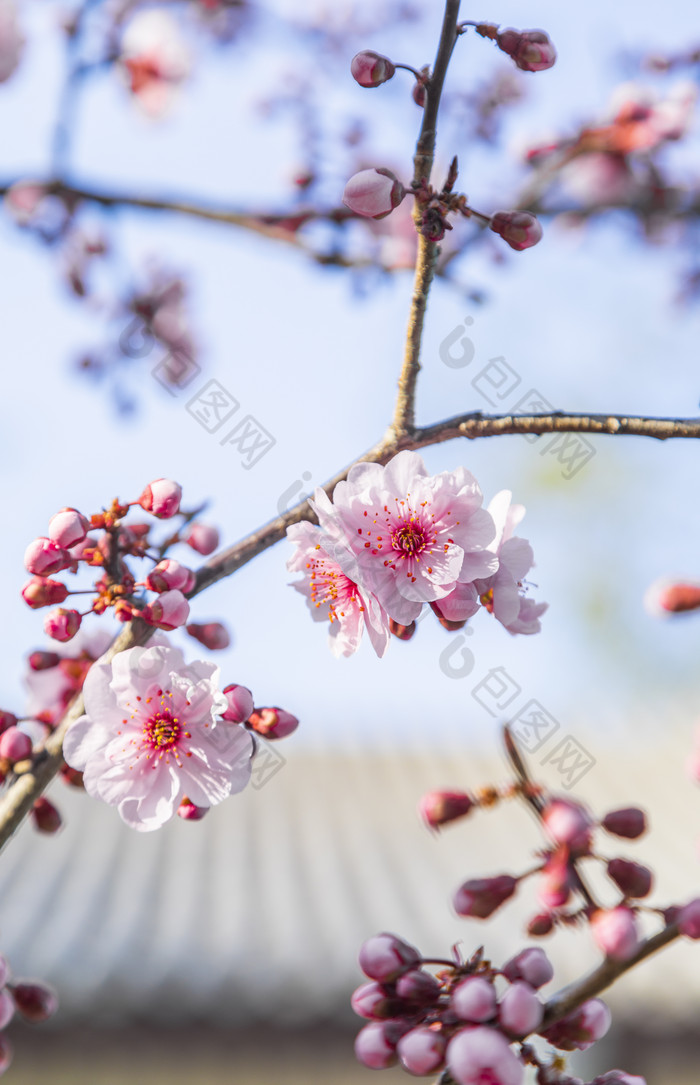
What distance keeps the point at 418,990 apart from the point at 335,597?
56 cm

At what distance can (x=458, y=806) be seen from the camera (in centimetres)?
129

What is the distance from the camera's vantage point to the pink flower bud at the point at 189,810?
53.1 inches

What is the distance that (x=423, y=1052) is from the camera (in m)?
1.06

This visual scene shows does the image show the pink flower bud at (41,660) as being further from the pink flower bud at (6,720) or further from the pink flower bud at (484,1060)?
the pink flower bud at (484,1060)

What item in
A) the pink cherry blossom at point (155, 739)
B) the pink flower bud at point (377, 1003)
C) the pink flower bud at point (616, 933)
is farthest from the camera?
the pink cherry blossom at point (155, 739)

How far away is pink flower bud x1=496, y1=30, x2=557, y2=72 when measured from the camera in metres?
1.29

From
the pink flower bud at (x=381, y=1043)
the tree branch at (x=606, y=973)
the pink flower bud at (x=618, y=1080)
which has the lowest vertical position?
the pink flower bud at (x=618, y=1080)

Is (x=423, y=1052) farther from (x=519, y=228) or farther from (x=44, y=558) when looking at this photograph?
(x=519, y=228)

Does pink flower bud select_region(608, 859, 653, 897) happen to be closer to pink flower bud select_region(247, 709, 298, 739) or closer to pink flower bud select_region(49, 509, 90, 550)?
pink flower bud select_region(247, 709, 298, 739)

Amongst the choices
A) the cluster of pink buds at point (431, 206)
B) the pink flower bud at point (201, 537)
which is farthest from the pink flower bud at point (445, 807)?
the cluster of pink buds at point (431, 206)

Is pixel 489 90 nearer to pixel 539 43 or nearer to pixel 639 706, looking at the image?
pixel 539 43

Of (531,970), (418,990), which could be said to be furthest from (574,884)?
(418,990)

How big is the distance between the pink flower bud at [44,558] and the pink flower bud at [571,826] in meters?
0.72

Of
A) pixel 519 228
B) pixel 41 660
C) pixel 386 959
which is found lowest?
pixel 386 959
